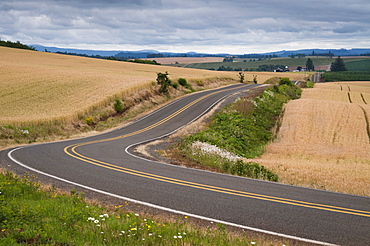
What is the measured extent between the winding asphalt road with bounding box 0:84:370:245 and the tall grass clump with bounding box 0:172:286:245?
49.5 inches

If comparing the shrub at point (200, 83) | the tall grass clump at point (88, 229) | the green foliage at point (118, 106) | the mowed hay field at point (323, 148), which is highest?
the shrub at point (200, 83)

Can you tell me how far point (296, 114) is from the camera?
123ft

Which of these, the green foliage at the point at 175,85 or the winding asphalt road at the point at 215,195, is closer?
the winding asphalt road at the point at 215,195

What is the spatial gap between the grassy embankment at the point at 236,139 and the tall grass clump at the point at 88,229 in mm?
8382

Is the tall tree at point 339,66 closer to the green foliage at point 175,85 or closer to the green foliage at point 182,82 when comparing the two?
the green foliage at point 182,82

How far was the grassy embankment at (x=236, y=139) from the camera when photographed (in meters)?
17.3

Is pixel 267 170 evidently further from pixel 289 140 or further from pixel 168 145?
pixel 289 140

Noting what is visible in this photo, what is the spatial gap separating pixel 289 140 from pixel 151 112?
17.3m

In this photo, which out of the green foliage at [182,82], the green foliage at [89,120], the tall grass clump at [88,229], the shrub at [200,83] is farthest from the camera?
the shrub at [200,83]

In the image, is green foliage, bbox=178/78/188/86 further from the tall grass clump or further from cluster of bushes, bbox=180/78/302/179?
the tall grass clump

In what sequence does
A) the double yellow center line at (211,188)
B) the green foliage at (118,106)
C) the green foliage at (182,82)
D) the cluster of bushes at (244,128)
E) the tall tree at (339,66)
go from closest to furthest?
1. the double yellow center line at (211,188)
2. the cluster of bushes at (244,128)
3. the green foliage at (118,106)
4. the green foliage at (182,82)
5. the tall tree at (339,66)

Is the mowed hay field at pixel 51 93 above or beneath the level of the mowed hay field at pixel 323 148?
above

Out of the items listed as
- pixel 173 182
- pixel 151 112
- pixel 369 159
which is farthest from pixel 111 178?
pixel 151 112

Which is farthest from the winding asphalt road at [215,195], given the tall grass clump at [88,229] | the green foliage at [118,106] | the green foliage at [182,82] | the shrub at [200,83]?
the shrub at [200,83]
